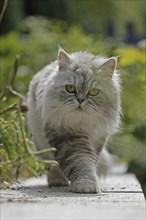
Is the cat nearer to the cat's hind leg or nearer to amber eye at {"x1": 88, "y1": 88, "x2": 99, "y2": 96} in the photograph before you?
amber eye at {"x1": 88, "y1": 88, "x2": 99, "y2": 96}

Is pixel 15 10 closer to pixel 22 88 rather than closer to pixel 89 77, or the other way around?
pixel 22 88

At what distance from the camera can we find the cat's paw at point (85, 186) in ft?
12.5

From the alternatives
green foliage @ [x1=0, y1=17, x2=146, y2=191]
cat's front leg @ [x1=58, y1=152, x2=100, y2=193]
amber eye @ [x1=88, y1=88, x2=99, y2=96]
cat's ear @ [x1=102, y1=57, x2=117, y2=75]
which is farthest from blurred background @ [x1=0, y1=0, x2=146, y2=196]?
cat's front leg @ [x1=58, y1=152, x2=100, y2=193]

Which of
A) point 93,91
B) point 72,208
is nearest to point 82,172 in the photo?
point 93,91

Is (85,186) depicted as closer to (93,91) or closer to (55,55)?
(93,91)

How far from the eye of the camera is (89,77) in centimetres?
427

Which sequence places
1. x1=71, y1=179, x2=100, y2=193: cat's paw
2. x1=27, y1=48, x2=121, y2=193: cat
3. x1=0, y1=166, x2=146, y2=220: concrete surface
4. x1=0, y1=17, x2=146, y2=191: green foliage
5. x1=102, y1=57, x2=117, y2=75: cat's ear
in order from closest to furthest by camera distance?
x1=0, y1=166, x2=146, y2=220: concrete surface → x1=71, y1=179, x2=100, y2=193: cat's paw → x1=27, y1=48, x2=121, y2=193: cat → x1=102, y1=57, x2=117, y2=75: cat's ear → x1=0, y1=17, x2=146, y2=191: green foliage

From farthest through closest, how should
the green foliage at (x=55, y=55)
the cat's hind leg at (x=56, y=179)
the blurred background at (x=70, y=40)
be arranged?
the blurred background at (x=70, y=40) < the green foliage at (x=55, y=55) < the cat's hind leg at (x=56, y=179)

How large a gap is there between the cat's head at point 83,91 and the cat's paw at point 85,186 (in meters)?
0.53

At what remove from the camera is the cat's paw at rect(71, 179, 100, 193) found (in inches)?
150

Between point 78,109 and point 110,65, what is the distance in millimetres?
350

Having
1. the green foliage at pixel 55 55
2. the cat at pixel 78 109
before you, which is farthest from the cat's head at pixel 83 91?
the green foliage at pixel 55 55

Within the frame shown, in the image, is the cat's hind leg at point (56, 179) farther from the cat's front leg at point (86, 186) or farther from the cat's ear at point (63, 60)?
the cat's front leg at point (86, 186)

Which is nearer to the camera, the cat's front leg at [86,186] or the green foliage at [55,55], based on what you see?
the cat's front leg at [86,186]
